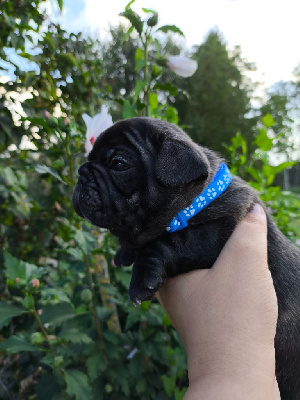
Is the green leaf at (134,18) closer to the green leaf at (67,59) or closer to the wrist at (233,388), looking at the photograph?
the green leaf at (67,59)

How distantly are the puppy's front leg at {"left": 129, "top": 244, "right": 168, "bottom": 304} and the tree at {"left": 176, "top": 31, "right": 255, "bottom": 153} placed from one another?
16.9 m

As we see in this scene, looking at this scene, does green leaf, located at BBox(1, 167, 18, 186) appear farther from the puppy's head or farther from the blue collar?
the blue collar

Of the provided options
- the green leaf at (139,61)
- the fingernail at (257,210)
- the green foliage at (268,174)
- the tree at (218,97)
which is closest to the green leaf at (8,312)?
the fingernail at (257,210)

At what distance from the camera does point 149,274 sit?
4.67 ft

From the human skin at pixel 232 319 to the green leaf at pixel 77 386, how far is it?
25.9 inches

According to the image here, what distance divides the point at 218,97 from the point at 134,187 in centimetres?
1903

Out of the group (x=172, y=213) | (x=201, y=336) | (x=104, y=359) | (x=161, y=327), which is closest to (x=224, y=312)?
(x=201, y=336)

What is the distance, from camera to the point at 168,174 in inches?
51.7

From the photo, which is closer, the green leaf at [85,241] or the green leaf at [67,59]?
the green leaf at [85,241]

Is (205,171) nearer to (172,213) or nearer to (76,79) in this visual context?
(172,213)

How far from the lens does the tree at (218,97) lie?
18.2 meters

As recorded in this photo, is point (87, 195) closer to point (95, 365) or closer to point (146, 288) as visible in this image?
point (146, 288)

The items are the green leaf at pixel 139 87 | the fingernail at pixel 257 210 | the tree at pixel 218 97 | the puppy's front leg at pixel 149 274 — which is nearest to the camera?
the puppy's front leg at pixel 149 274

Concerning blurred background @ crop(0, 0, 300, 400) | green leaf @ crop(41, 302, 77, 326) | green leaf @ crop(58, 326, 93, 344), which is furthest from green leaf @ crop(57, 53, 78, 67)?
green leaf @ crop(58, 326, 93, 344)
